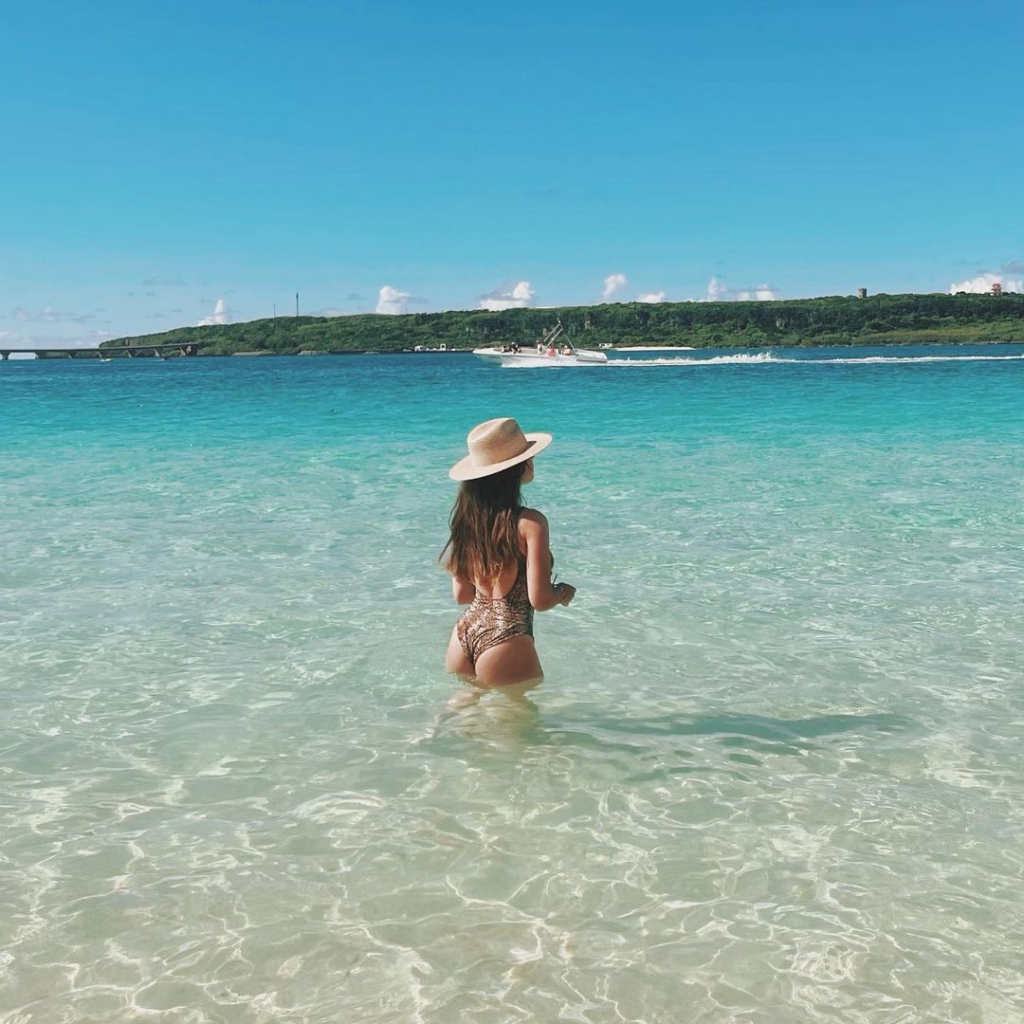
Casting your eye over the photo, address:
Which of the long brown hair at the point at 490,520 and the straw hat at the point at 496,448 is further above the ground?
the straw hat at the point at 496,448

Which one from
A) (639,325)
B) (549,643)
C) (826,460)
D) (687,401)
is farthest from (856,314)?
(549,643)

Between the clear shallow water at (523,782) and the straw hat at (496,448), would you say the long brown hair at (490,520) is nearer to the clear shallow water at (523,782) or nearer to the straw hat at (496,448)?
the straw hat at (496,448)

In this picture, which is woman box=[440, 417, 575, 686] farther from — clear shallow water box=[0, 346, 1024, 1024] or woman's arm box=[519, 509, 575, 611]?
clear shallow water box=[0, 346, 1024, 1024]

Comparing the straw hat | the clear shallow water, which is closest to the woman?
the straw hat

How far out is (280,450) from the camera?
82.3 ft

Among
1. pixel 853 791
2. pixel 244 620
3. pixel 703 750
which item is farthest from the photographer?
pixel 244 620

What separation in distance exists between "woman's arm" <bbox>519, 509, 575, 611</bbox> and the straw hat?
33 centimetres

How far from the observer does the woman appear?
5.43 metres

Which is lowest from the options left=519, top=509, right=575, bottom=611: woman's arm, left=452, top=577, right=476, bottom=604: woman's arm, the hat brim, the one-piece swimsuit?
the one-piece swimsuit

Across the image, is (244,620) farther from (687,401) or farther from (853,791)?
(687,401)

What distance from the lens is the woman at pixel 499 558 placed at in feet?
17.8

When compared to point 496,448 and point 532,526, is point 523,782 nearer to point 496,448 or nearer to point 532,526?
point 532,526

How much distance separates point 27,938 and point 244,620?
4907mm

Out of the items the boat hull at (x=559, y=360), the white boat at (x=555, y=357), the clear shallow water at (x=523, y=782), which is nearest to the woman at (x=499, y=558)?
the clear shallow water at (x=523, y=782)
